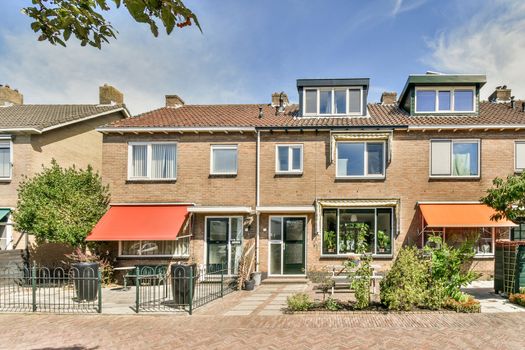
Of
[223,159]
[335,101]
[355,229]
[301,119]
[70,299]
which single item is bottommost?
[70,299]

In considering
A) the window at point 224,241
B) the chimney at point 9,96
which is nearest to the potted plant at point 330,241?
the window at point 224,241

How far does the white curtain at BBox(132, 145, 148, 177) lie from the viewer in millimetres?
17797

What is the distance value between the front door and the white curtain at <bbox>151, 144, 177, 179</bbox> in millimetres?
5458

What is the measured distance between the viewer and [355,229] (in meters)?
17.0

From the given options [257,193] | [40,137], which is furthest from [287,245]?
[40,137]

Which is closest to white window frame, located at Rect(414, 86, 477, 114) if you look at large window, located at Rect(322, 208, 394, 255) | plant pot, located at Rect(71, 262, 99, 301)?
large window, located at Rect(322, 208, 394, 255)

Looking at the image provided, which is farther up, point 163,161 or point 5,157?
point 5,157

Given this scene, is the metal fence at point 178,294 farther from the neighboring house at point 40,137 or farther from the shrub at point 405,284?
the neighboring house at point 40,137

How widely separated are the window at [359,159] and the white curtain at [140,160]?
362 inches

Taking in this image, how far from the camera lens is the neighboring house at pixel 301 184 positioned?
16.7m

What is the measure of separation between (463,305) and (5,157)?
842 inches

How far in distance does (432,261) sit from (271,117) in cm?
1084

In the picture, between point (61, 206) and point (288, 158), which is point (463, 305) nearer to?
point (288, 158)

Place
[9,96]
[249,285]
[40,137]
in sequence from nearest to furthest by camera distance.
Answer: [249,285], [40,137], [9,96]
